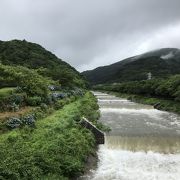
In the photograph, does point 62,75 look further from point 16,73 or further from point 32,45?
point 32,45

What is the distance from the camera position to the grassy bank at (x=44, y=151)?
18.0 meters

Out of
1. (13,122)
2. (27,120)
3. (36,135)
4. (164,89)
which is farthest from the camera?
(164,89)

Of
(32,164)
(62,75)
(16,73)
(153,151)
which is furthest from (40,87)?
(62,75)

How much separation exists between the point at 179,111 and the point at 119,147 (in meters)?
25.8

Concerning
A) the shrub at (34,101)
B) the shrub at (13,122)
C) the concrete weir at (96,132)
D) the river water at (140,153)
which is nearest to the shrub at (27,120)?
the shrub at (13,122)

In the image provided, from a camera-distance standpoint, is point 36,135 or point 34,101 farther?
point 34,101

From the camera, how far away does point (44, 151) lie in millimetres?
20781

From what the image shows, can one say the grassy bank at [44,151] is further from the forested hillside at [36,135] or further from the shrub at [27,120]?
the shrub at [27,120]

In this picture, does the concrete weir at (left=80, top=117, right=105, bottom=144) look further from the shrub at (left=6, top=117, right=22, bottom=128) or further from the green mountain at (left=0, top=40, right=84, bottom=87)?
the green mountain at (left=0, top=40, right=84, bottom=87)

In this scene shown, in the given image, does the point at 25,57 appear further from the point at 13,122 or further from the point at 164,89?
the point at 13,122

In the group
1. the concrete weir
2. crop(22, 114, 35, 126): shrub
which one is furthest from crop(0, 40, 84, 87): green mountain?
crop(22, 114, 35, 126): shrub

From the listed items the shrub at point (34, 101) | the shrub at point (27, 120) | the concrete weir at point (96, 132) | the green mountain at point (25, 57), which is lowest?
the concrete weir at point (96, 132)

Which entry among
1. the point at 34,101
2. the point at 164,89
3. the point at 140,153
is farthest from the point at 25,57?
the point at 140,153

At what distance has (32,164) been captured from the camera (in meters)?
18.7
